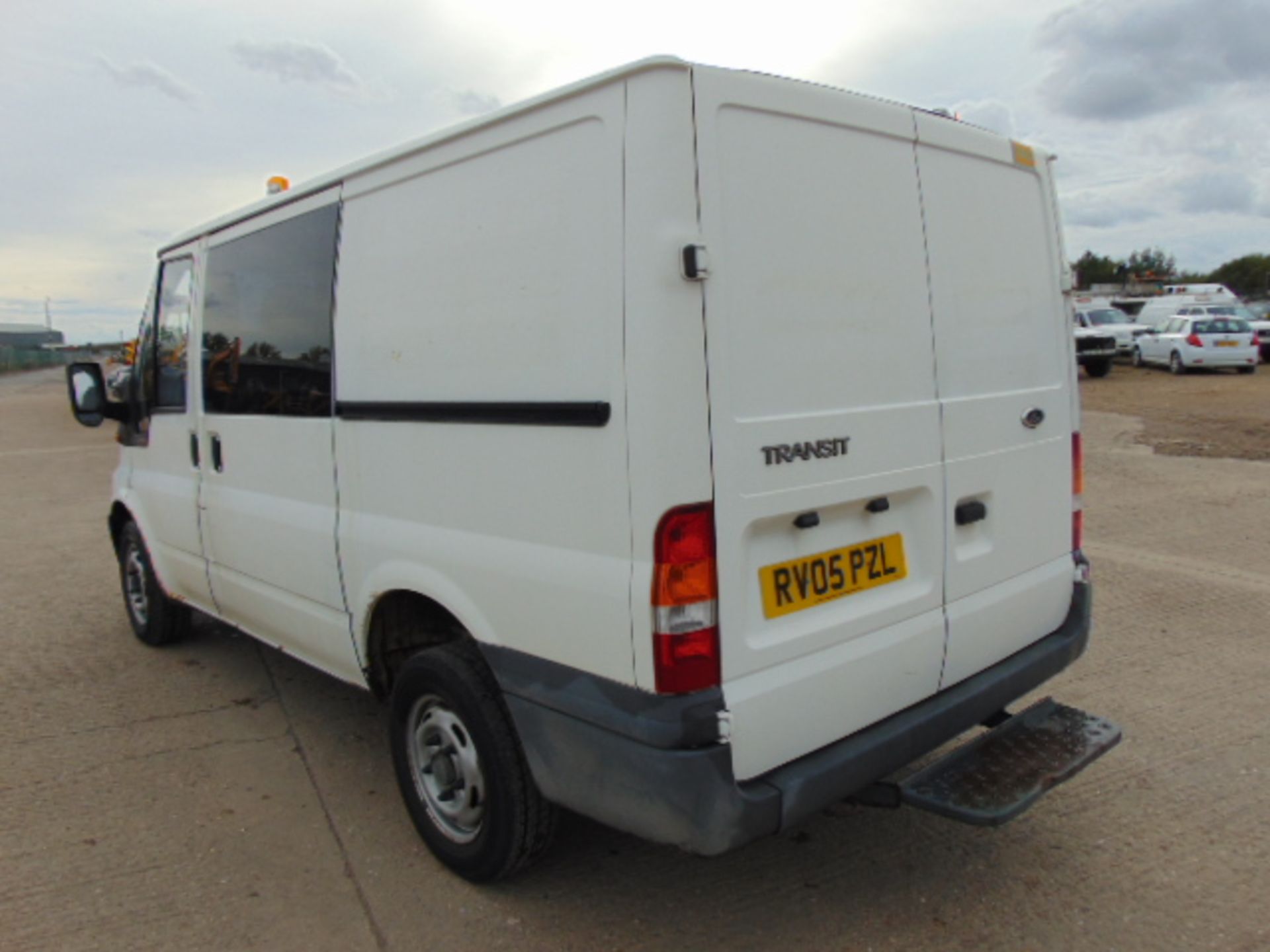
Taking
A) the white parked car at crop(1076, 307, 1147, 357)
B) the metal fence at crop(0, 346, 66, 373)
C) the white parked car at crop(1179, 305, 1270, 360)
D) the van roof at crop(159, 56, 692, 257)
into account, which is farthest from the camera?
the metal fence at crop(0, 346, 66, 373)

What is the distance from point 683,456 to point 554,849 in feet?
5.53

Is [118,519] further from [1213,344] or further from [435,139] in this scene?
[1213,344]

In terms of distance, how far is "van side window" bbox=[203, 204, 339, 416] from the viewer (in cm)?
340

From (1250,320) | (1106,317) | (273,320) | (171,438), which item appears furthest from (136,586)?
(1250,320)

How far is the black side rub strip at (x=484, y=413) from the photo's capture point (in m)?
2.40

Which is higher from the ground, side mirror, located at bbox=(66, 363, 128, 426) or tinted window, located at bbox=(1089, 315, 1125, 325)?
tinted window, located at bbox=(1089, 315, 1125, 325)

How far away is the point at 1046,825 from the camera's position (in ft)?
10.8

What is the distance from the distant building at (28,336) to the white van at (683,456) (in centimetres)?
12287

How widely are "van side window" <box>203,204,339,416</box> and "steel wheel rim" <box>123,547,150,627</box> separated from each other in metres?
1.68

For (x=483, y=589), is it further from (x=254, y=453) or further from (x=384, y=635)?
(x=254, y=453)

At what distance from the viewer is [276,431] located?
12.1ft

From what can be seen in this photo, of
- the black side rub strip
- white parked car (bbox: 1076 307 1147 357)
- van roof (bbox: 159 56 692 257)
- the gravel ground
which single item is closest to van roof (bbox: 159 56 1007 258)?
van roof (bbox: 159 56 692 257)

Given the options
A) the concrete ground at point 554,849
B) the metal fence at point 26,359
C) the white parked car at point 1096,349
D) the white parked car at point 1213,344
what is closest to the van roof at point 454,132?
the concrete ground at point 554,849

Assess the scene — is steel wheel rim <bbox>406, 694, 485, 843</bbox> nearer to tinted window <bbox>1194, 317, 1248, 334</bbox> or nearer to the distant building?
tinted window <bbox>1194, 317, 1248, 334</bbox>
